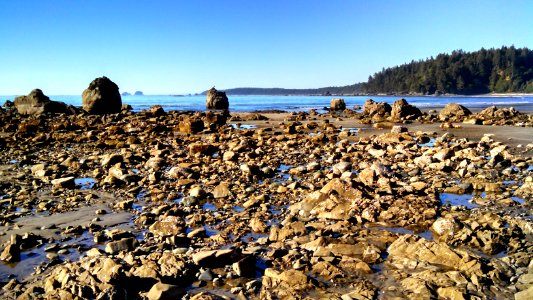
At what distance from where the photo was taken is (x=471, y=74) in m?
147

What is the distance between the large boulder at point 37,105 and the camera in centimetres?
3275

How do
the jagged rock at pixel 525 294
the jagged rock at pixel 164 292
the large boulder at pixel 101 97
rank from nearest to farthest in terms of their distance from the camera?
the jagged rock at pixel 525 294 → the jagged rock at pixel 164 292 → the large boulder at pixel 101 97

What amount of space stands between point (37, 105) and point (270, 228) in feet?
115

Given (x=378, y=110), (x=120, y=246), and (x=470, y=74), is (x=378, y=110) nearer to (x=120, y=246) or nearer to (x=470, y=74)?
(x=120, y=246)

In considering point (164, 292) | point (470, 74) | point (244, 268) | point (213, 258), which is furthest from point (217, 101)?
point (470, 74)

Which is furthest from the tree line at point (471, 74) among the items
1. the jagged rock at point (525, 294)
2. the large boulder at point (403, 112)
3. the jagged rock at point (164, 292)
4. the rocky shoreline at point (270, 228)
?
the jagged rock at point (164, 292)

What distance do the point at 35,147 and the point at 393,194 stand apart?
550 inches

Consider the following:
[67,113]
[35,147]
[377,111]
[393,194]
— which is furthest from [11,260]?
A: [67,113]

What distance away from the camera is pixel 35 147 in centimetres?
1448

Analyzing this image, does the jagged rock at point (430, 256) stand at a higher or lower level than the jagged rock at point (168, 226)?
lower

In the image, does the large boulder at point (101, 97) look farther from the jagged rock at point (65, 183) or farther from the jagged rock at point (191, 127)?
the jagged rock at point (65, 183)

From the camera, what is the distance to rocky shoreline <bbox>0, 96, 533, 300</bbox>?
3924 mm

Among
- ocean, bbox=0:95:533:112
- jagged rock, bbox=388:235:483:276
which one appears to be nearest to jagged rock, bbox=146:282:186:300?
jagged rock, bbox=388:235:483:276

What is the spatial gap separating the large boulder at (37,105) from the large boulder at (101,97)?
162 cm
